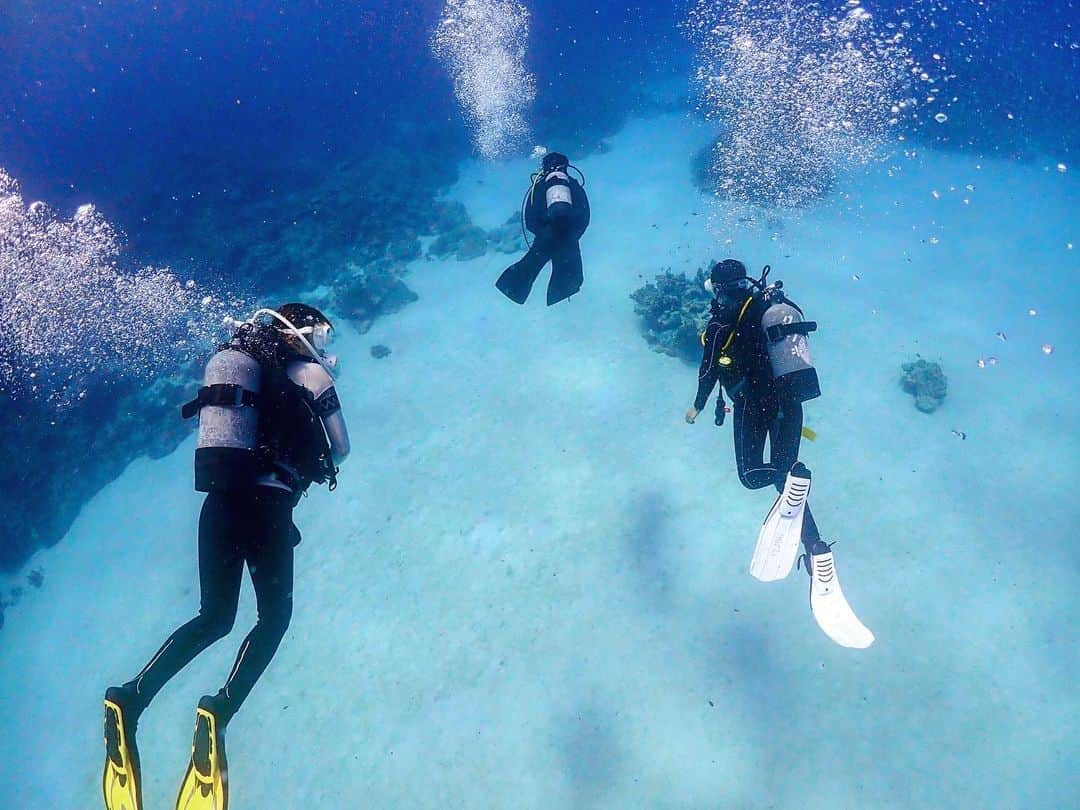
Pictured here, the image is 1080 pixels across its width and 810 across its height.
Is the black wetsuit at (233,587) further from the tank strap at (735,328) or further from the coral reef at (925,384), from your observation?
the coral reef at (925,384)

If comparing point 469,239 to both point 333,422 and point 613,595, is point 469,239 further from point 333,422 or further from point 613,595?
point 333,422

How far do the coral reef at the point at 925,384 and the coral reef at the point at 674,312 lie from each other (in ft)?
15.3

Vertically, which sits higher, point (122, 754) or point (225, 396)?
point (225, 396)

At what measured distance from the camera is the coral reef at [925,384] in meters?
A: 11.8

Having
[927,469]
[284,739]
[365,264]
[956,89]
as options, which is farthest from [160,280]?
[956,89]

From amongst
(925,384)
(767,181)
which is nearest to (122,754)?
(925,384)

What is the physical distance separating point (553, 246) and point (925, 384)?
392 inches

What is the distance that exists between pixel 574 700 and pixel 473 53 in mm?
54358

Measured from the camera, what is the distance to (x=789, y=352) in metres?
5.18

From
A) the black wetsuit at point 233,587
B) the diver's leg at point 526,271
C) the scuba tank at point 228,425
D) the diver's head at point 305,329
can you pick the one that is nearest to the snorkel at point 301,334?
the diver's head at point 305,329

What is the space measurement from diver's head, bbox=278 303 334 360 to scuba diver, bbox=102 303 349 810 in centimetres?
1

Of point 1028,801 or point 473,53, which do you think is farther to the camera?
point 473,53

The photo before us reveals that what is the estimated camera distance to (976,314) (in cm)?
1481

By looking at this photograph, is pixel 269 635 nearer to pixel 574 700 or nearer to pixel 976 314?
pixel 574 700
